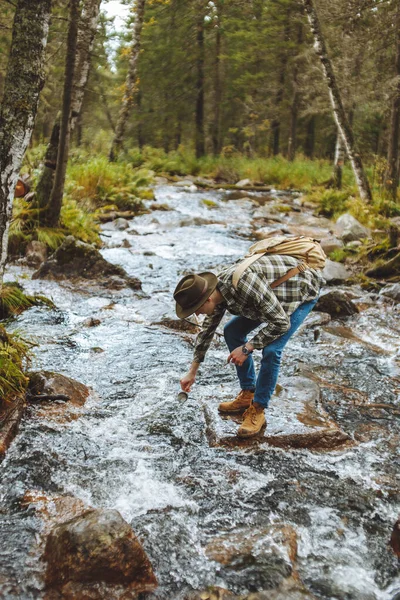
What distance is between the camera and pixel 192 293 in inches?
138

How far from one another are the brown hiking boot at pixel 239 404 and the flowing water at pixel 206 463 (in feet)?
0.52

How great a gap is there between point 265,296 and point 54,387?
234cm

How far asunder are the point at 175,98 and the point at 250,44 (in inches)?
215

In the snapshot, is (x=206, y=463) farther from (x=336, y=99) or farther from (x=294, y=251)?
(x=336, y=99)

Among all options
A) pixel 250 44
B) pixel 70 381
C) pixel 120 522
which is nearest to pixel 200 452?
pixel 120 522

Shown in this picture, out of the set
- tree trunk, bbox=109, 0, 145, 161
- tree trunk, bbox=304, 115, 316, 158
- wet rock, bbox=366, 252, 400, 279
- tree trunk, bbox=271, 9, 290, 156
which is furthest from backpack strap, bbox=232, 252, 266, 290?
tree trunk, bbox=304, 115, 316, 158

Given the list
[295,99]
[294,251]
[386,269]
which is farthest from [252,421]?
[295,99]

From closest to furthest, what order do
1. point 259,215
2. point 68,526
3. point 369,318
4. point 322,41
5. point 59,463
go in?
point 68,526 < point 59,463 < point 369,318 < point 322,41 < point 259,215

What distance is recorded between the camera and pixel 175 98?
1195 inches

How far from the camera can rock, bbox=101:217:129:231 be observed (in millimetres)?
12902

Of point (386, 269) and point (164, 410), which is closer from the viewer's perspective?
point (164, 410)

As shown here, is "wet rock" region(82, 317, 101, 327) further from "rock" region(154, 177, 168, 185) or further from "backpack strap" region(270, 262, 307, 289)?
"rock" region(154, 177, 168, 185)

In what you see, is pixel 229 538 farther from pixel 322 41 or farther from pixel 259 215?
pixel 322 41

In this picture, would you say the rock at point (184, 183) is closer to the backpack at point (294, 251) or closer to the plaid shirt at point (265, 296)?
the backpack at point (294, 251)
